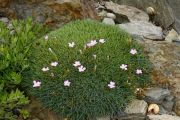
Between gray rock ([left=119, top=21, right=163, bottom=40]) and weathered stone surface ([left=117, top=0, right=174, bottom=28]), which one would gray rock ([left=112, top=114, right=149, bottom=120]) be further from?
weathered stone surface ([left=117, top=0, right=174, bottom=28])

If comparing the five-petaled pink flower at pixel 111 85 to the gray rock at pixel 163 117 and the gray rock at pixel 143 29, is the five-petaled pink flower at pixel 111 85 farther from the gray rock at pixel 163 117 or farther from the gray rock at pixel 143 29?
the gray rock at pixel 143 29

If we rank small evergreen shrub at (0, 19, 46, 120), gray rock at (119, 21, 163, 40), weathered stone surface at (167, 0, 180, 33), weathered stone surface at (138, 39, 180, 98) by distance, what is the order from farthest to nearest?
weathered stone surface at (167, 0, 180, 33) → gray rock at (119, 21, 163, 40) → weathered stone surface at (138, 39, 180, 98) → small evergreen shrub at (0, 19, 46, 120)

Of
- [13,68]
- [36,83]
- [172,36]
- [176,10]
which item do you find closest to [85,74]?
[36,83]

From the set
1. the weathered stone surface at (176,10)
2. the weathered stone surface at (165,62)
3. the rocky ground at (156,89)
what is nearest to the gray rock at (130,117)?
the rocky ground at (156,89)

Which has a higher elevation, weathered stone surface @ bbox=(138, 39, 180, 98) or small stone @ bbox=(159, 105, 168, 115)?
weathered stone surface @ bbox=(138, 39, 180, 98)

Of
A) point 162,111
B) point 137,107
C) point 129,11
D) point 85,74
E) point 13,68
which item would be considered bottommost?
point 162,111

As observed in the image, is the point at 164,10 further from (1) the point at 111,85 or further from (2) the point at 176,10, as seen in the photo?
(1) the point at 111,85

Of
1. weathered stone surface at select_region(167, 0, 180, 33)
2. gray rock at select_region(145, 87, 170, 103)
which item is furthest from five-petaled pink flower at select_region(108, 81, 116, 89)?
weathered stone surface at select_region(167, 0, 180, 33)

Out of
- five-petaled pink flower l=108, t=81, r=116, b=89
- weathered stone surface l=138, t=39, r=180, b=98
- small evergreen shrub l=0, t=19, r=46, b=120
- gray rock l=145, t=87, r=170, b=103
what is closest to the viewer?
five-petaled pink flower l=108, t=81, r=116, b=89
